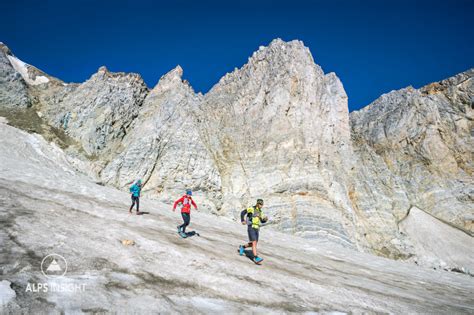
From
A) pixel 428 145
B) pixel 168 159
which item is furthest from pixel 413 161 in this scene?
pixel 168 159

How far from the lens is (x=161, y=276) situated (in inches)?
348

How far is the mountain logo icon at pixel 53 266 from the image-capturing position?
7564 millimetres

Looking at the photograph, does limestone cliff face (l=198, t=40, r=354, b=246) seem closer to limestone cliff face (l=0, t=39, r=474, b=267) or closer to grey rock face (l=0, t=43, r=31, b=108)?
limestone cliff face (l=0, t=39, r=474, b=267)

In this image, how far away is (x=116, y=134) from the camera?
5153cm

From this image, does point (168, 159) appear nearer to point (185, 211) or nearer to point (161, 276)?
point (185, 211)

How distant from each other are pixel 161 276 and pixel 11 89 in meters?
57.1

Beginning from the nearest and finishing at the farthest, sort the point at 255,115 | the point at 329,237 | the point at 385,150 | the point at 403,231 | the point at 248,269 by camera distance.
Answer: the point at 248,269 → the point at 329,237 → the point at 403,231 → the point at 255,115 → the point at 385,150

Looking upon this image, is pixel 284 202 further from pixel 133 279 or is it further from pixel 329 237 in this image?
pixel 133 279

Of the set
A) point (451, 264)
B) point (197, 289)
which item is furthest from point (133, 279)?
point (451, 264)

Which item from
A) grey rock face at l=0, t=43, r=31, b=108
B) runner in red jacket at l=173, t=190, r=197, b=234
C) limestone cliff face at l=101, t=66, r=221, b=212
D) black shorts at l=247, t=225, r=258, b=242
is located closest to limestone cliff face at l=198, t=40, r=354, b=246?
limestone cliff face at l=101, t=66, r=221, b=212

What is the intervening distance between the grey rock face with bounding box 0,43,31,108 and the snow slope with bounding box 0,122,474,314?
136 feet

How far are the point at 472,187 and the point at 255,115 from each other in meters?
38.3

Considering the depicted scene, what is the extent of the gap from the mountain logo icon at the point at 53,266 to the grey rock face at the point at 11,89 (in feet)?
172

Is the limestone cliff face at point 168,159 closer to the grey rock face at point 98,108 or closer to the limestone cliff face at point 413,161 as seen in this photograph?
the grey rock face at point 98,108
